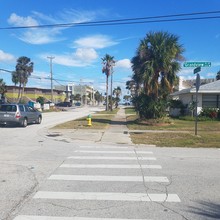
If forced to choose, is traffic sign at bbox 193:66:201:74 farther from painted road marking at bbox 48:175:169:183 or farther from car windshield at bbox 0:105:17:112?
car windshield at bbox 0:105:17:112

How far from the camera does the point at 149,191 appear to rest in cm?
638

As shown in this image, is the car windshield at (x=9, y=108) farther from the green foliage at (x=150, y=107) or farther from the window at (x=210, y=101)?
the window at (x=210, y=101)

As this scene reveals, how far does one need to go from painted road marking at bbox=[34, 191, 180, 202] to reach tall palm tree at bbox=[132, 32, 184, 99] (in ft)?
55.0

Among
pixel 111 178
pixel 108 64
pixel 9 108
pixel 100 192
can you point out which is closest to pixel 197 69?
pixel 111 178

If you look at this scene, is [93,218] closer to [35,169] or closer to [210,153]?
[35,169]

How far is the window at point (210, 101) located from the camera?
99.9 feet

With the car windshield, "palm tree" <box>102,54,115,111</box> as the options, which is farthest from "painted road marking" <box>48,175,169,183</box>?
"palm tree" <box>102,54,115,111</box>

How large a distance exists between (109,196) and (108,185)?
31.4 inches

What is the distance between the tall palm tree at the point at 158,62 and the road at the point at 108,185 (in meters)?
11.8

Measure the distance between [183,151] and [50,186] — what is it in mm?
6595

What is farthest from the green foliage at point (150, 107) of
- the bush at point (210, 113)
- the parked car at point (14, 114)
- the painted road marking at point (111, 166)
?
the painted road marking at point (111, 166)

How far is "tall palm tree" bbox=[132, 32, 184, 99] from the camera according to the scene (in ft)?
73.6

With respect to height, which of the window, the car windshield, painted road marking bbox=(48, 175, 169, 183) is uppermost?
the window

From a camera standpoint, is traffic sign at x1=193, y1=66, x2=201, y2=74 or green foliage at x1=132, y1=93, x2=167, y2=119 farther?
green foliage at x1=132, y1=93, x2=167, y2=119
